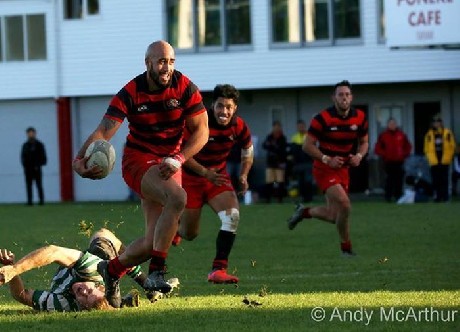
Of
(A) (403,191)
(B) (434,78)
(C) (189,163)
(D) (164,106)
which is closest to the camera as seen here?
(D) (164,106)

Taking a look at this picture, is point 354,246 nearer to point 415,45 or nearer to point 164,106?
point 164,106

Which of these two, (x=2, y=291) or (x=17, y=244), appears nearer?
(x=2, y=291)

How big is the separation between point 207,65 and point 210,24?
132cm

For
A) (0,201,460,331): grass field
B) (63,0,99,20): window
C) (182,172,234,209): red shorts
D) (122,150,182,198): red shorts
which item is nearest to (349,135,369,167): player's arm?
(0,201,460,331): grass field

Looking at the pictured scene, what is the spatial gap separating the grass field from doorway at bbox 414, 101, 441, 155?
15.9 meters

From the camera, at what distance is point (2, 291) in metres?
13.9

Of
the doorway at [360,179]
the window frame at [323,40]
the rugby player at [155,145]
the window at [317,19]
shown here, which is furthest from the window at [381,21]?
the rugby player at [155,145]

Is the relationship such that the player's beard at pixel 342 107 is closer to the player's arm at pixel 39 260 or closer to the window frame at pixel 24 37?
the player's arm at pixel 39 260

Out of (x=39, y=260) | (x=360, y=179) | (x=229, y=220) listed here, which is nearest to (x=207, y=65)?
(x=360, y=179)

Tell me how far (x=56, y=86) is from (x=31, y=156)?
28.1 ft

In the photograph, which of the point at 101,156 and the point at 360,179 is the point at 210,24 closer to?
the point at 360,179

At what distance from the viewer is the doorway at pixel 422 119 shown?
143 ft

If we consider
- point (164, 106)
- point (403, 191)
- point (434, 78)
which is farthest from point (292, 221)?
point (434, 78)

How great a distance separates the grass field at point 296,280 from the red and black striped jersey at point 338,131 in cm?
137
